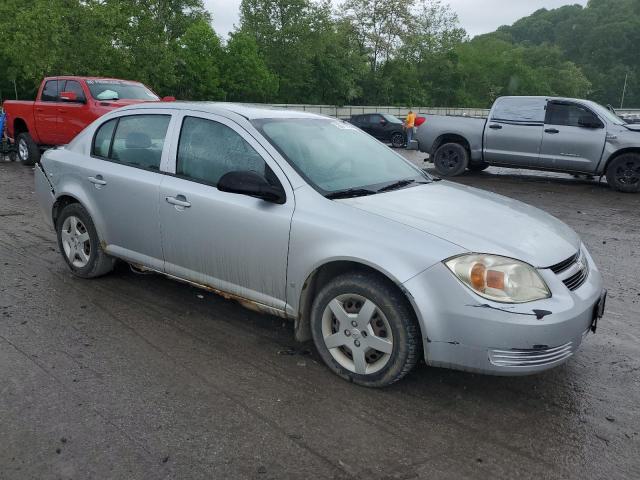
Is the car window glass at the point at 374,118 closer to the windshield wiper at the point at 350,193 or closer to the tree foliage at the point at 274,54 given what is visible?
the tree foliage at the point at 274,54

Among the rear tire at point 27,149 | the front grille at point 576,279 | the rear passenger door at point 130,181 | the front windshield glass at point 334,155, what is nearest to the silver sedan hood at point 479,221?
the front grille at point 576,279

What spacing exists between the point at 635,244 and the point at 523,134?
5.28 m

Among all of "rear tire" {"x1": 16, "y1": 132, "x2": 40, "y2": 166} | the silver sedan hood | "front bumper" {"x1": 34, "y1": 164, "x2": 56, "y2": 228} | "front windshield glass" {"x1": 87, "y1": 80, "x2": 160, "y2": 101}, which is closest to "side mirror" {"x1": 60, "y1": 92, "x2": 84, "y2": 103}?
"front windshield glass" {"x1": 87, "y1": 80, "x2": 160, "y2": 101}

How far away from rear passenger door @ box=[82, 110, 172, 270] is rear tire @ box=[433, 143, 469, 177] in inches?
367

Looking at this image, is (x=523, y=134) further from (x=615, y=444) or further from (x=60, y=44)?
(x=60, y=44)

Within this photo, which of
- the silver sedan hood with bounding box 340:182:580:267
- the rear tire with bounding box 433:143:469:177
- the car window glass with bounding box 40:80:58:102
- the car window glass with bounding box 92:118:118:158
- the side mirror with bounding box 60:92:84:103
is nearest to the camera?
the silver sedan hood with bounding box 340:182:580:267

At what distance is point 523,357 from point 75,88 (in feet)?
39.0

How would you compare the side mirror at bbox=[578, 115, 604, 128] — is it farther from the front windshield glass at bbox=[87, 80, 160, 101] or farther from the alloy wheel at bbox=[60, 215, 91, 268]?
the alloy wheel at bbox=[60, 215, 91, 268]

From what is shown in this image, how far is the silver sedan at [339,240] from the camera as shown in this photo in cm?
303

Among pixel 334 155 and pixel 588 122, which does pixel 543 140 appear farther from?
pixel 334 155

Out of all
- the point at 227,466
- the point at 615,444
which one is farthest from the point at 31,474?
the point at 615,444

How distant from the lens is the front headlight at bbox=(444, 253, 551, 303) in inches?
118

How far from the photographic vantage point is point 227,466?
2666mm

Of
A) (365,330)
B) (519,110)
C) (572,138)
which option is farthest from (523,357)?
(519,110)
